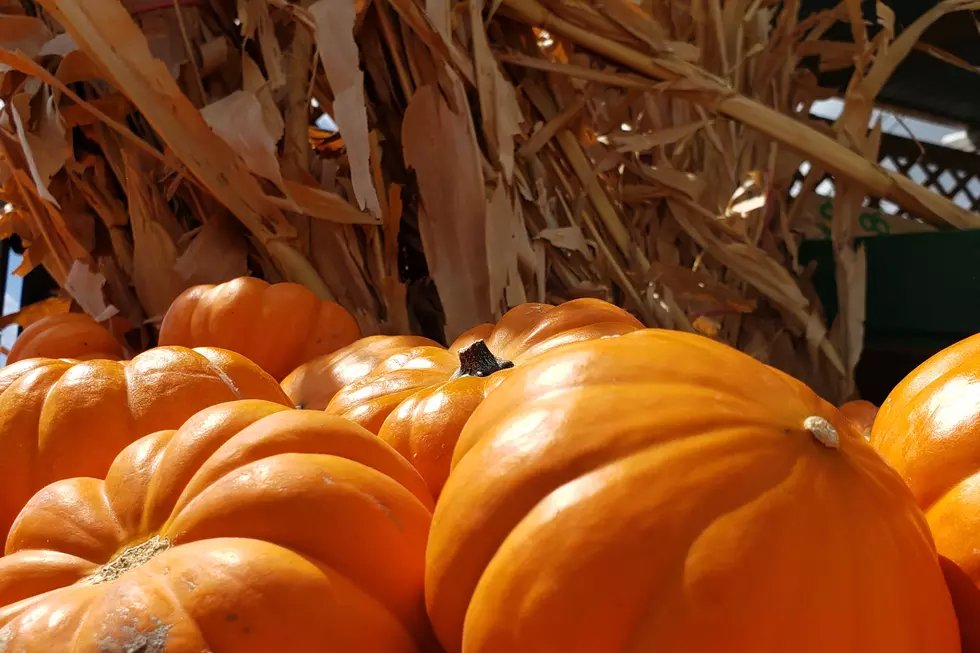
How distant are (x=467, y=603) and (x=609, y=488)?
143 mm

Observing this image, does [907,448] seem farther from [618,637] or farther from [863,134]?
[863,134]

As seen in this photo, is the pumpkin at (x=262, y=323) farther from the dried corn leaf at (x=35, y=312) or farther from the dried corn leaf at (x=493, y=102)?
the dried corn leaf at (x=35, y=312)

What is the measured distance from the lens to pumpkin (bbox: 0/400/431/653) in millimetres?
539

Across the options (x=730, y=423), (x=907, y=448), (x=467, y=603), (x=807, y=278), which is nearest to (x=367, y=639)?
(x=467, y=603)

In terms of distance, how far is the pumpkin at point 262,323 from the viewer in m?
1.54

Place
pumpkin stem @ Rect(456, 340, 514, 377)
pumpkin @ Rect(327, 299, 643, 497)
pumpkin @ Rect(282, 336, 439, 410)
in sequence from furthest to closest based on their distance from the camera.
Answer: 1. pumpkin @ Rect(282, 336, 439, 410)
2. pumpkin stem @ Rect(456, 340, 514, 377)
3. pumpkin @ Rect(327, 299, 643, 497)

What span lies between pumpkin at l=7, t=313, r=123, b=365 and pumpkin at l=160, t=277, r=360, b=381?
22 centimetres

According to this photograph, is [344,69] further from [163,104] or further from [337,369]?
[337,369]

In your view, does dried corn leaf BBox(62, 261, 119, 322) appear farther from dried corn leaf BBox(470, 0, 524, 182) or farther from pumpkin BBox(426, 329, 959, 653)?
pumpkin BBox(426, 329, 959, 653)

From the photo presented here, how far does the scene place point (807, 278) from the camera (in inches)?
84.7

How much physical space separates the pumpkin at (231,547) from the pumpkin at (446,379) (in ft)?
0.38

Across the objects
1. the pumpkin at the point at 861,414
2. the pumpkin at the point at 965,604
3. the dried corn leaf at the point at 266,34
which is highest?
the dried corn leaf at the point at 266,34

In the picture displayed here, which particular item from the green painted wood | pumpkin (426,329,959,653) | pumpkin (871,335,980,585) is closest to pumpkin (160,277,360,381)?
pumpkin (426,329,959,653)

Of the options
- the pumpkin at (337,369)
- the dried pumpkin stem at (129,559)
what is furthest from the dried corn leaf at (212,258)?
the dried pumpkin stem at (129,559)
